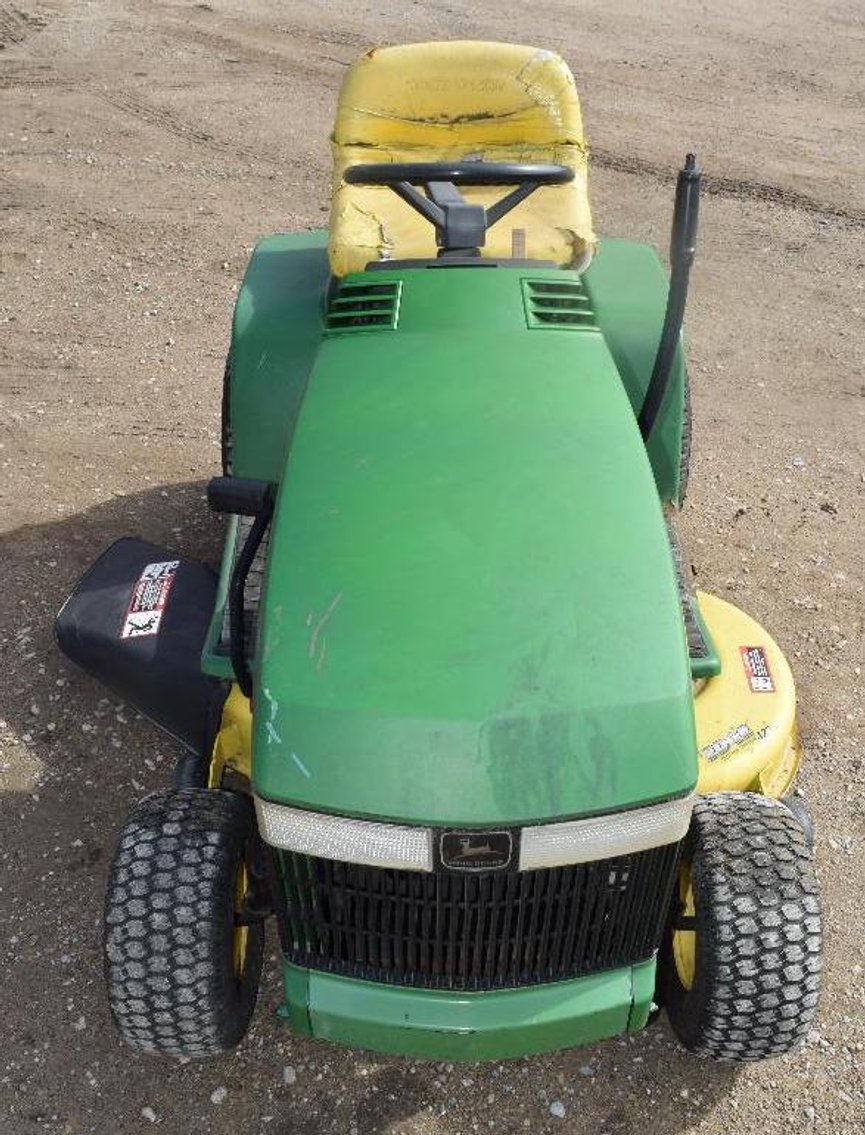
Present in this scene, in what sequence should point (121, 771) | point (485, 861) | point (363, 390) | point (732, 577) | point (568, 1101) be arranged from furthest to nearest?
point (732, 577) < point (121, 771) < point (568, 1101) < point (363, 390) < point (485, 861)

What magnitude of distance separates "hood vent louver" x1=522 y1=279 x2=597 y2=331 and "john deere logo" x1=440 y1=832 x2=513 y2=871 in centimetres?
114

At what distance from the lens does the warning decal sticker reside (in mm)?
3010

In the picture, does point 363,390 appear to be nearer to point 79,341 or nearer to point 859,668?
point 859,668

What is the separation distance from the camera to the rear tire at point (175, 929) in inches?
85.2

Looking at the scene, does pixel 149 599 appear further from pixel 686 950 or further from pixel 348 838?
pixel 686 950

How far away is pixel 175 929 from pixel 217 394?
313cm

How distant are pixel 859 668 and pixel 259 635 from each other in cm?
239

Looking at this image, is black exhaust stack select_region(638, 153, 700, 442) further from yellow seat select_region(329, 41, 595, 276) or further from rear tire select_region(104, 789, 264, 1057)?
rear tire select_region(104, 789, 264, 1057)

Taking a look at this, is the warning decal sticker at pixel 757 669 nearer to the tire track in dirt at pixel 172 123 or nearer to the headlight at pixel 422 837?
the headlight at pixel 422 837

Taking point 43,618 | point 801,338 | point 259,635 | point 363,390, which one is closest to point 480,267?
point 363,390

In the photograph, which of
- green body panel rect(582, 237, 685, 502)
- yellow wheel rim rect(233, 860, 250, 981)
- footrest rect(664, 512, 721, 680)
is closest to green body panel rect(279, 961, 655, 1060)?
yellow wheel rim rect(233, 860, 250, 981)

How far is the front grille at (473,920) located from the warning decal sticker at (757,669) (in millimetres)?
1034

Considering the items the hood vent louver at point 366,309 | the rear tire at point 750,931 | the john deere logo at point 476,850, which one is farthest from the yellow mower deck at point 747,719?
the hood vent louver at point 366,309

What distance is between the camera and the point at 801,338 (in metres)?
5.51
